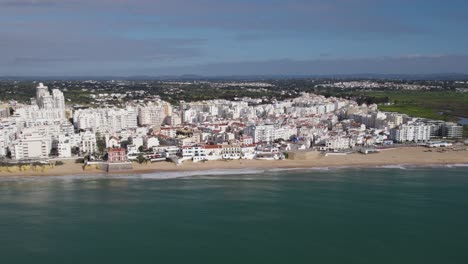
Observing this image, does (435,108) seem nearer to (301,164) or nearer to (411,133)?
(411,133)

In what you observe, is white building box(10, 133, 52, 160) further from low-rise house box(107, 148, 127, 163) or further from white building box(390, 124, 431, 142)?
white building box(390, 124, 431, 142)

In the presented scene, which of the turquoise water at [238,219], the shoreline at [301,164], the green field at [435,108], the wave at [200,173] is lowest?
the turquoise water at [238,219]

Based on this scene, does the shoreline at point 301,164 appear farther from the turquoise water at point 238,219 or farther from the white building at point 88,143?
the white building at point 88,143

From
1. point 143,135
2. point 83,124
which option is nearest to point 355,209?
point 143,135

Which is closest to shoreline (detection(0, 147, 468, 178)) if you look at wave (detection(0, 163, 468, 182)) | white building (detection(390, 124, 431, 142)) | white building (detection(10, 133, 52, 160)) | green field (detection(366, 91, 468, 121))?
wave (detection(0, 163, 468, 182))

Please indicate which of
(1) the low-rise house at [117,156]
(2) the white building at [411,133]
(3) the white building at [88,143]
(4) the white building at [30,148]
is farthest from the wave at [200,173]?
(2) the white building at [411,133]

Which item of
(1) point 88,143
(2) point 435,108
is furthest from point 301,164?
(2) point 435,108

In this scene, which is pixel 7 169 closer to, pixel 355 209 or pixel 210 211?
pixel 210 211
